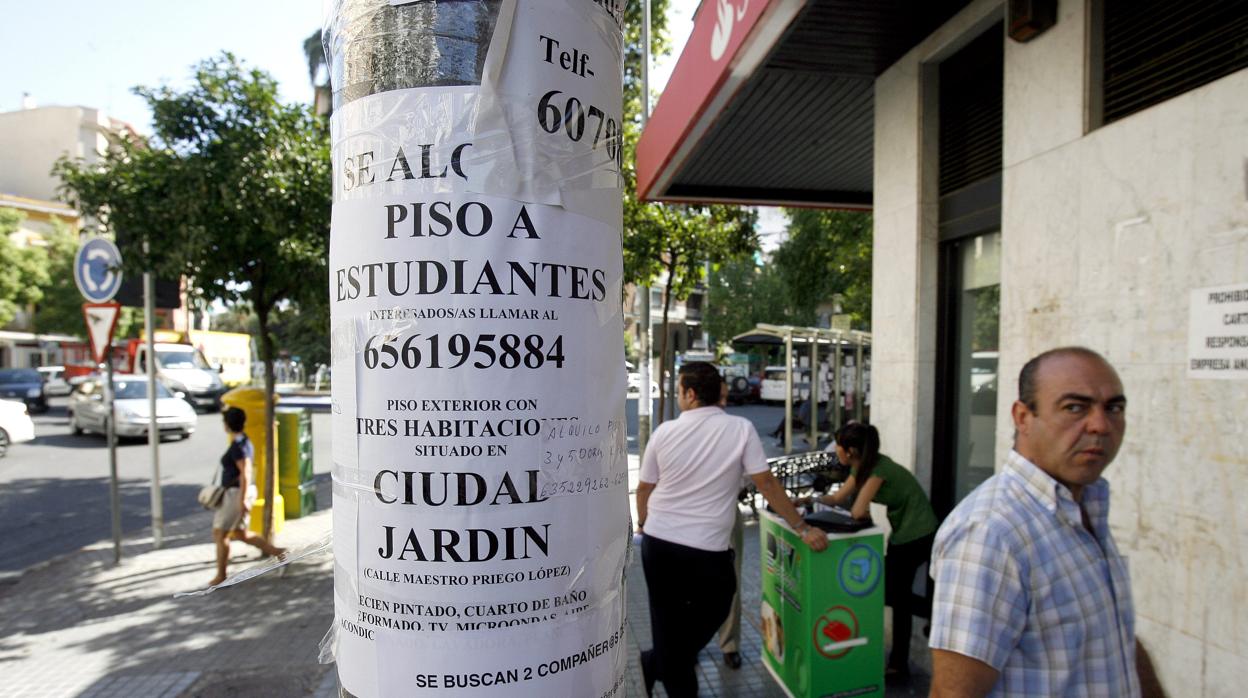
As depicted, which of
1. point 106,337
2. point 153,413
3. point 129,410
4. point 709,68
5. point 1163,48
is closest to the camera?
point 1163,48

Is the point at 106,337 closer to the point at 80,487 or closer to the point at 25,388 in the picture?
the point at 80,487

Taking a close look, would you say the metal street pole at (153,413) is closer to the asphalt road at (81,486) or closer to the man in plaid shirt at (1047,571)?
the asphalt road at (81,486)

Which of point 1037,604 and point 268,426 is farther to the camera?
point 268,426

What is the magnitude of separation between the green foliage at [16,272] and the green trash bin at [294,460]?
3041 centimetres

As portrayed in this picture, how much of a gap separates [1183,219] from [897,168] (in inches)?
105

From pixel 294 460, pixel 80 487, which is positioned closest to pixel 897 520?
pixel 294 460

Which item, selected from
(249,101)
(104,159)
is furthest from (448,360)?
(104,159)

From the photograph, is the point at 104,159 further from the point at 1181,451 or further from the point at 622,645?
the point at 1181,451

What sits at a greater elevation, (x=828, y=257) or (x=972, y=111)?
(x=828, y=257)

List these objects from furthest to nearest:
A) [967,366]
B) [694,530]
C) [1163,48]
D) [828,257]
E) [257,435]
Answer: [828,257] < [257,435] < [967,366] < [694,530] < [1163,48]

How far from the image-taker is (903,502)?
4.18m

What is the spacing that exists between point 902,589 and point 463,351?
3806 mm

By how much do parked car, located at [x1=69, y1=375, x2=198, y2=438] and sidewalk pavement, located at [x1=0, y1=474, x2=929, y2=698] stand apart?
10.2 m

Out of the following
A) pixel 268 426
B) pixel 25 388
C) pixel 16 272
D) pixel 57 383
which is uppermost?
pixel 16 272
